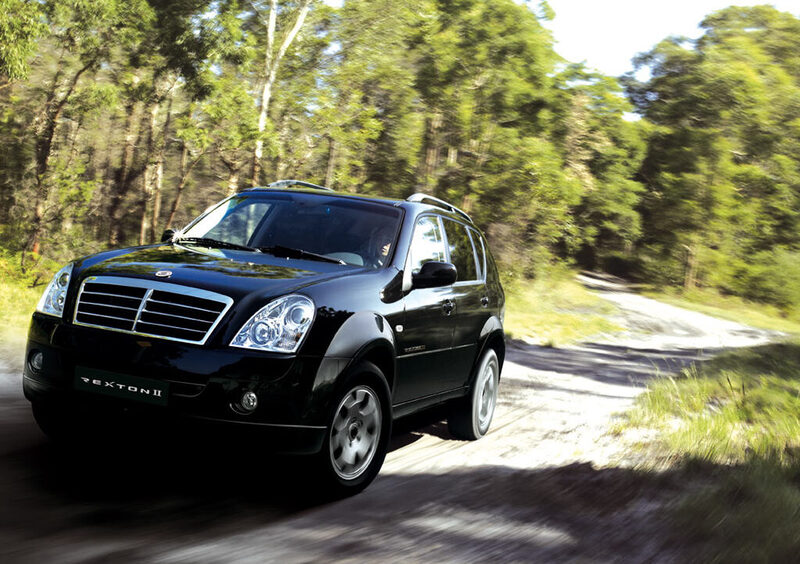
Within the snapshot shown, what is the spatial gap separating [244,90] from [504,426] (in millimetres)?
25454

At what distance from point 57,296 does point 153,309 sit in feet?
2.62

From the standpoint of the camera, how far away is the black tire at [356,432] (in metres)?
4.62

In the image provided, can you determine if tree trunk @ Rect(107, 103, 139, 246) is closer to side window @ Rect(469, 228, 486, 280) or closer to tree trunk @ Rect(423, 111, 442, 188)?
tree trunk @ Rect(423, 111, 442, 188)

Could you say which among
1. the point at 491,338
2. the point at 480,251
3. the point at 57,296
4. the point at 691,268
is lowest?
the point at 691,268

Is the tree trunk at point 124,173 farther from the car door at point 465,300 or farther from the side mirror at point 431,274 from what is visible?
the side mirror at point 431,274

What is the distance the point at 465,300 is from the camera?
6.59 metres

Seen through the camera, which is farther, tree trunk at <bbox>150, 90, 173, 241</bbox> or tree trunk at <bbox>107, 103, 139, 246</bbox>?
tree trunk at <bbox>107, 103, 139, 246</bbox>

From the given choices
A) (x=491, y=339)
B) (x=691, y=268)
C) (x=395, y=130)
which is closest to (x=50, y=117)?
(x=395, y=130)

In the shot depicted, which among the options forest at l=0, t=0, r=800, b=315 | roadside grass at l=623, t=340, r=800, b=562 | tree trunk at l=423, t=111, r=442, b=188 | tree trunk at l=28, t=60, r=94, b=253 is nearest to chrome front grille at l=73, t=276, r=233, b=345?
roadside grass at l=623, t=340, r=800, b=562

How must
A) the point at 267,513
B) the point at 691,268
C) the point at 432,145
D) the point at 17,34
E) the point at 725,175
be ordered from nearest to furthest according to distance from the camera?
1. the point at 267,513
2. the point at 17,34
3. the point at 432,145
4. the point at 725,175
5. the point at 691,268

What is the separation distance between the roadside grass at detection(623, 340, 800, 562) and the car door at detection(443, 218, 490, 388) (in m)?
1.74

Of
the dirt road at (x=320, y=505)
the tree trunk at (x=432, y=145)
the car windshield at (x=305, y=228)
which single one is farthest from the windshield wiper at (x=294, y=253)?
the tree trunk at (x=432, y=145)

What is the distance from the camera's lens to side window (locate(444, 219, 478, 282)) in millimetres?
6699

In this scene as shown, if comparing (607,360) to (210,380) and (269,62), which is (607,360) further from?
(269,62)
